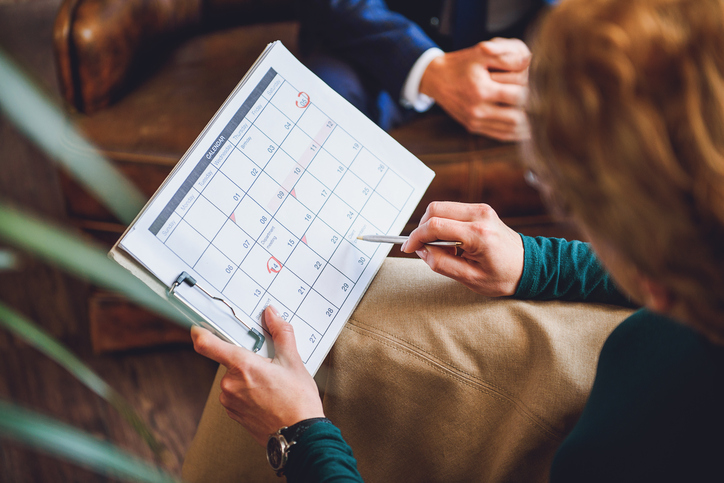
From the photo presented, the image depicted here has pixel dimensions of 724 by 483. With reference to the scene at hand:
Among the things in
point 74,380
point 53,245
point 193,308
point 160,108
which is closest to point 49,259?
point 53,245

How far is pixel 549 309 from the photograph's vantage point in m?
0.60

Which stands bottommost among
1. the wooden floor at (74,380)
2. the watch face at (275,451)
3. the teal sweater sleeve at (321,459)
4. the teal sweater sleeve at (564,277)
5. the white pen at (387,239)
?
the wooden floor at (74,380)

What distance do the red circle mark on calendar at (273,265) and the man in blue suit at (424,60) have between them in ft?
1.50

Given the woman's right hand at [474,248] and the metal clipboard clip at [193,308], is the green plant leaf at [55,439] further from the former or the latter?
the woman's right hand at [474,248]

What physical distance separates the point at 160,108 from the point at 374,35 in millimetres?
427

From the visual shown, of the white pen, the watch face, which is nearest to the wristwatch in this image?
Answer: the watch face

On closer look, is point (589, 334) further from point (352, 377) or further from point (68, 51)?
point (68, 51)

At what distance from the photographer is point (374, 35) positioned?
0.94 meters

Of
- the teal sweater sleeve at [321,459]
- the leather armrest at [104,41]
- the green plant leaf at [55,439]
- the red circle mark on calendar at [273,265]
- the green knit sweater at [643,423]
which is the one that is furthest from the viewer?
the leather armrest at [104,41]

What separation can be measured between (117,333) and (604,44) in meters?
1.03

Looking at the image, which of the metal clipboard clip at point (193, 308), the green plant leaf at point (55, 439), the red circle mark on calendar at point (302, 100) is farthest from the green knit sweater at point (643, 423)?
the red circle mark on calendar at point (302, 100)

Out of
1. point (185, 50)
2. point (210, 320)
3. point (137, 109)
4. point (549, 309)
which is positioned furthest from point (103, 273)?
point (185, 50)

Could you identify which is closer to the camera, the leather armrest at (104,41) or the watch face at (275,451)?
the watch face at (275,451)

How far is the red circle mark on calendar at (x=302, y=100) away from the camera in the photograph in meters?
0.64
